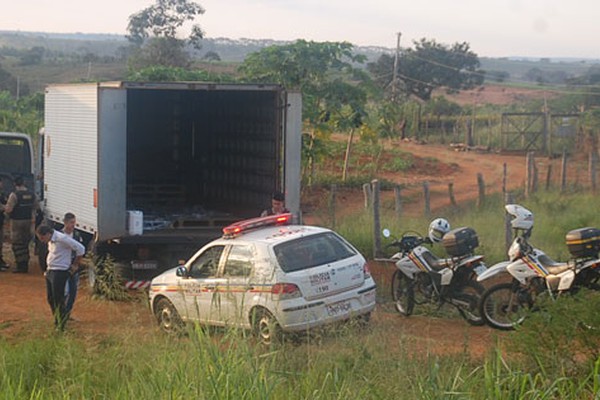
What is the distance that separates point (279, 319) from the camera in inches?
391

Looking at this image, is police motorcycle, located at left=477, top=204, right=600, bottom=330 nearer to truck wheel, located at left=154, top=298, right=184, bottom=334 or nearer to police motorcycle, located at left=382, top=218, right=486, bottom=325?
police motorcycle, located at left=382, top=218, right=486, bottom=325

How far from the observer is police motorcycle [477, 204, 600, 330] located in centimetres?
1070

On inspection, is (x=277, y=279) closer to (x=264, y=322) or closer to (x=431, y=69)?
(x=264, y=322)

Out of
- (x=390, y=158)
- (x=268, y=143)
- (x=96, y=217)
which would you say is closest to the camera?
(x=96, y=217)

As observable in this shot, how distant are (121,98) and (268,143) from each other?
2505mm

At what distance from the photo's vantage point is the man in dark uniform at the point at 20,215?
52.5 ft

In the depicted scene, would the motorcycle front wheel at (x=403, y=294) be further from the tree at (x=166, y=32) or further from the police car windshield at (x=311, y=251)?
the tree at (x=166, y=32)

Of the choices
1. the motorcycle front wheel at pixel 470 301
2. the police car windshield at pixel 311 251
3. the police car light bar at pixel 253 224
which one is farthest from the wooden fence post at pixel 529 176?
the police car windshield at pixel 311 251

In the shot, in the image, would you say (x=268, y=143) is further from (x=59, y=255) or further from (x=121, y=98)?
(x=59, y=255)

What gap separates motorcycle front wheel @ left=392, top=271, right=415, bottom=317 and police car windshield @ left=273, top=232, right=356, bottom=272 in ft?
5.74

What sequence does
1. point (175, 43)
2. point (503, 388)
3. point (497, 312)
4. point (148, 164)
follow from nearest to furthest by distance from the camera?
point (503, 388) → point (497, 312) → point (148, 164) → point (175, 43)

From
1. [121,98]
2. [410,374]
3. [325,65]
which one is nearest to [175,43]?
[325,65]

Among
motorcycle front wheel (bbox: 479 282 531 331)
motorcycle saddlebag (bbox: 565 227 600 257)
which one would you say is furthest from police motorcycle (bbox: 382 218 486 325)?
motorcycle saddlebag (bbox: 565 227 600 257)

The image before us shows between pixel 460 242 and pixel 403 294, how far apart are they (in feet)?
3.97
